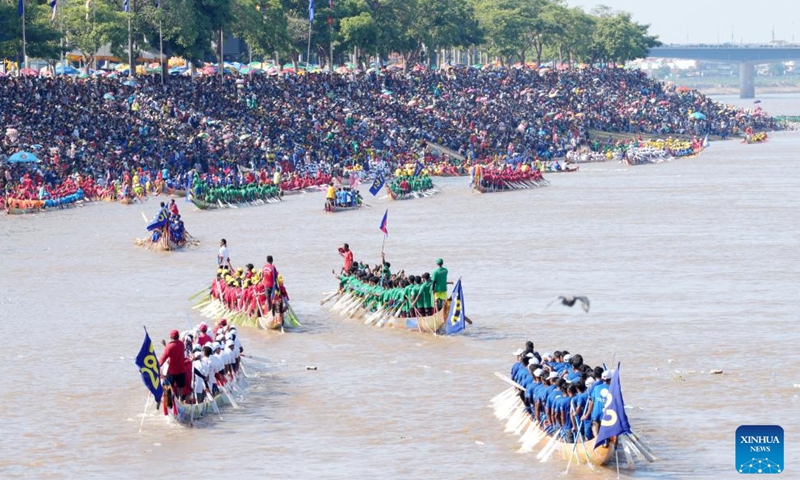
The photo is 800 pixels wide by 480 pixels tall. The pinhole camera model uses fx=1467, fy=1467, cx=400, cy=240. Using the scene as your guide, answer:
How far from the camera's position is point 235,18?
4360 inches

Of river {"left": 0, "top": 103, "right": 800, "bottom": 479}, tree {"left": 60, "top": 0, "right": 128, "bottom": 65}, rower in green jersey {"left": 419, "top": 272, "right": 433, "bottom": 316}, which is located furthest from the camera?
tree {"left": 60, "top": 0, "right": 128, "bottom": 65}

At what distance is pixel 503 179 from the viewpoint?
9194cm

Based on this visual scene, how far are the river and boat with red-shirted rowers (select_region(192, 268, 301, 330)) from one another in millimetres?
600

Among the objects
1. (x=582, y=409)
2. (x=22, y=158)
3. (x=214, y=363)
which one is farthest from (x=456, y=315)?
(x=22, y=158)

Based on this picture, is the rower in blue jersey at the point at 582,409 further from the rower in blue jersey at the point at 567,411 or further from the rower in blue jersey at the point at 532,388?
the rower in blue jersey at the point at 532,388

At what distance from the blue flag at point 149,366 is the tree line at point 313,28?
64.0 m

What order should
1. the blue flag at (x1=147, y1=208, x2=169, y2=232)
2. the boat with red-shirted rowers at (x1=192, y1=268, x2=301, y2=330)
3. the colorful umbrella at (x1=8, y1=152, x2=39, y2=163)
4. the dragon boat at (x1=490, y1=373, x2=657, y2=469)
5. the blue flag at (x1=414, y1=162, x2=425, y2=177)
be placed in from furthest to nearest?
the blue flag at (x1=414, y1=162, x2=425, y2=177) < the colorful umbrella at (x1=8, y1=152, x2=39, y2=163) < the blue flag at (x1=147, y1=208, x2=169, y2=232) < the boat with red-shirted rowers at (x1=192, y1=268, x2=301, y2=330) < the dragon boat at (x1=490, y1=373, x2=657, y2=469)

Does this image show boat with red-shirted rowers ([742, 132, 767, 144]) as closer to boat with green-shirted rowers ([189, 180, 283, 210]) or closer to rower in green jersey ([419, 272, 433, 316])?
boat with green-shirted rowers ([189, 180, 283, 210])

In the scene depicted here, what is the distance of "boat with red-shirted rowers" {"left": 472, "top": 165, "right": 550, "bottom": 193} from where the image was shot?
89.3 m

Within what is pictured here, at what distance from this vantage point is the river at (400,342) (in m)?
27.6

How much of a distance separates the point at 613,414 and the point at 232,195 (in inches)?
2206

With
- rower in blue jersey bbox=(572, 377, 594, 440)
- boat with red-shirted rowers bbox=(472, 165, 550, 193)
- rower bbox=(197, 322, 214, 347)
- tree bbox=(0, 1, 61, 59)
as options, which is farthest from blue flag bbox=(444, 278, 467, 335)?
tree bbox=(0, 1, 61, 59)

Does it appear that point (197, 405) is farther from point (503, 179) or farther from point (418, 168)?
point (418, 168)

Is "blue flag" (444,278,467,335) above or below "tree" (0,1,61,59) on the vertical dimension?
below
